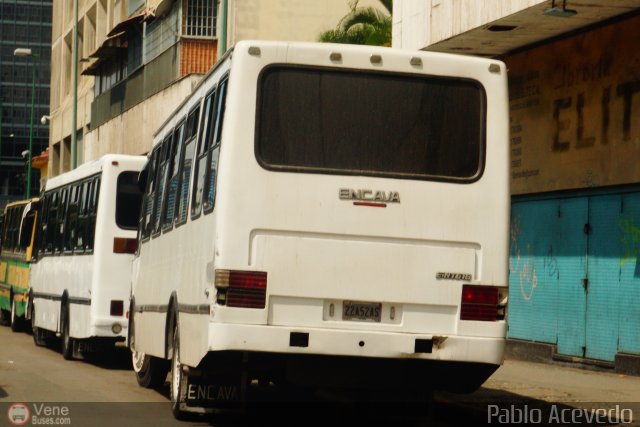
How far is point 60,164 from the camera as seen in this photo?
6353cm

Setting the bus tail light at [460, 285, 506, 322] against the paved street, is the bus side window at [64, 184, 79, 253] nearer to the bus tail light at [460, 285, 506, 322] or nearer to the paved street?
the paved street

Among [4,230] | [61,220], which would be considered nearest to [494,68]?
[61,220]

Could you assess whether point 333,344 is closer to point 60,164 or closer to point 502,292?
point 502,292

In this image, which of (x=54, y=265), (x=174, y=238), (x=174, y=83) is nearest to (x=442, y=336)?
(x=174, y=238)

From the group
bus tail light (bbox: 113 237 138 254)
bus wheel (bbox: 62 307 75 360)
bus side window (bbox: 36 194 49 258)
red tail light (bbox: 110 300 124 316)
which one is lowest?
bus wheel (bbox: 62 307 75 360)

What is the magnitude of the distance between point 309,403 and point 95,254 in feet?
18.2

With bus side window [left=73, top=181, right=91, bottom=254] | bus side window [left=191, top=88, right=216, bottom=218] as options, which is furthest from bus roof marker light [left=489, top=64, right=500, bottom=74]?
bus side window [left=73, top=181, right=91, bottom=254]

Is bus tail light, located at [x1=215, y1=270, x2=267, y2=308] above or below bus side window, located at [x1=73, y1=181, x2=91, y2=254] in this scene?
below

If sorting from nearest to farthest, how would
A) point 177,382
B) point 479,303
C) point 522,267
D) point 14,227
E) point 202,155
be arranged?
point 479,303 → point 202,155 → point 177,382 → point 522,267 → point 14,227

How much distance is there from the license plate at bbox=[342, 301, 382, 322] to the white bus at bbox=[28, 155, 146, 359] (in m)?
8.71

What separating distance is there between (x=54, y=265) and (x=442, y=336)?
13606 millimetres

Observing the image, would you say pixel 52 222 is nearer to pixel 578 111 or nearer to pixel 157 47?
pixel 578 111

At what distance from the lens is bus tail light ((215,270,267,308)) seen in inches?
407

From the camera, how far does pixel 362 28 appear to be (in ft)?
120
